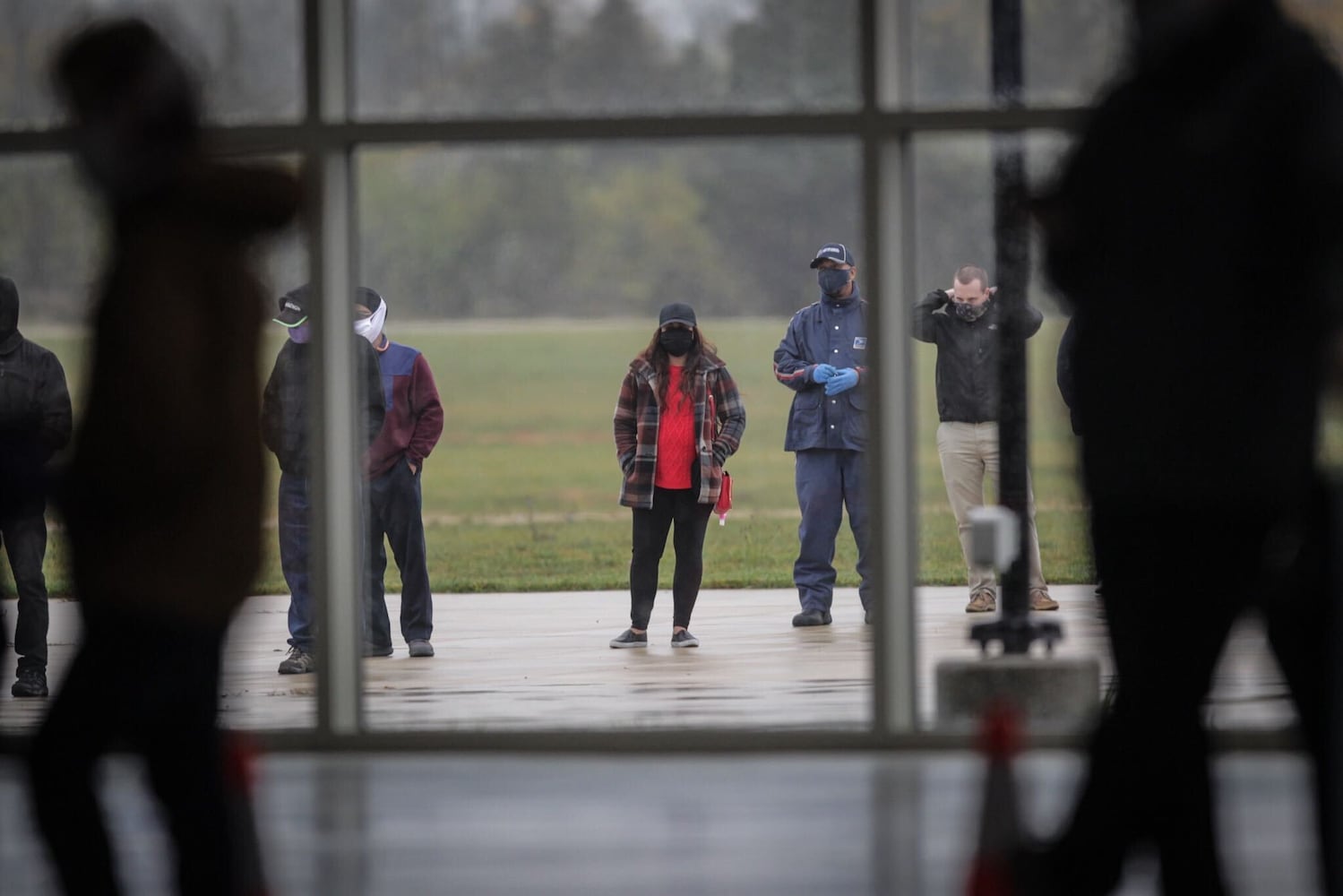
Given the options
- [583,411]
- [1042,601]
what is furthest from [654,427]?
[1042,601]

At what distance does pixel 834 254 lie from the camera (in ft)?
19.7

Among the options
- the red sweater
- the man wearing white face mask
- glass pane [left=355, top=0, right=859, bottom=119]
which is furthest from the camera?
the red sweater

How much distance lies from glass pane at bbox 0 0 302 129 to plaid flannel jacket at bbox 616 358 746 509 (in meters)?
1.47

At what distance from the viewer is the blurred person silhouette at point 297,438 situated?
6.08m

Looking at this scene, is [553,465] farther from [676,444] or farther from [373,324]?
[373,324]

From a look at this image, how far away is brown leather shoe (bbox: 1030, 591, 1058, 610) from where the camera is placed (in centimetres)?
601

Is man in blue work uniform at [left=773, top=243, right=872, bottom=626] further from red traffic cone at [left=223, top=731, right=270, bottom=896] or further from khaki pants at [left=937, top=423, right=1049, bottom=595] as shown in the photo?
red traffic cone at [left=223, top=731, right=270, bottom=896]

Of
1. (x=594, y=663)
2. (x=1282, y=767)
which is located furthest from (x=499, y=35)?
(x=1282, y=767)

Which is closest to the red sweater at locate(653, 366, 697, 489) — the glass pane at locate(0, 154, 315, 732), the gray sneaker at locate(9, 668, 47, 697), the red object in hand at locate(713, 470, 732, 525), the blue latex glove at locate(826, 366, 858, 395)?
the red object in hand at locate(713, 470, 732, 525)

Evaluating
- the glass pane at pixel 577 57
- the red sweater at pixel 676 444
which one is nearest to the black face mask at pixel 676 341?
the red sweater at pixel 676 444

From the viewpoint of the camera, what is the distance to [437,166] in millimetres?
6047

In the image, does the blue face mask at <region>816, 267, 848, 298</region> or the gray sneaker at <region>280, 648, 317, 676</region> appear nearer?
the blue face mask at <region>816, 267, 848, 298</region>

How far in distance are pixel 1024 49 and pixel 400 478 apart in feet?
8.15

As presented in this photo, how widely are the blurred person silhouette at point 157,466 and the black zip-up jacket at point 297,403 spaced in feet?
11.7
